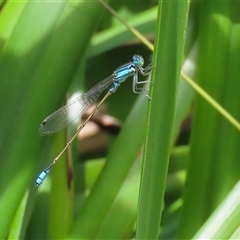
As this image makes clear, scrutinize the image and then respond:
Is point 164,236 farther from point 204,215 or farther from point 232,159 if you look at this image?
point 232,159

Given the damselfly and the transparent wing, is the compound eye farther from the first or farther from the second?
the transparent wing

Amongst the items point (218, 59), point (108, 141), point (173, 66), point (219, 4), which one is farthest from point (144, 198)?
point (108, 141)

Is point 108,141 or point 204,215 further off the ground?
point 108,141

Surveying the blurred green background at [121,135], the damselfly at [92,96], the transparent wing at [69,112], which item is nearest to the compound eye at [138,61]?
the damselfly at [92,96]

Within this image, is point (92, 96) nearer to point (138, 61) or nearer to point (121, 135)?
point (138, 61)

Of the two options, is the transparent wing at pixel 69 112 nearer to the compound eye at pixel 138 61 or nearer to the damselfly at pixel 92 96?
the damselfly at pixel 92 96

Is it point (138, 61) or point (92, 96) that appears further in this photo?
point (92, 96)

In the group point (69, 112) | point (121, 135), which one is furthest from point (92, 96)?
point (121, 135)

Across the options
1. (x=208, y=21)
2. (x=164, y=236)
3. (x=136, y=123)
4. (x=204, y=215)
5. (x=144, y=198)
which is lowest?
(x=164, y=236)
